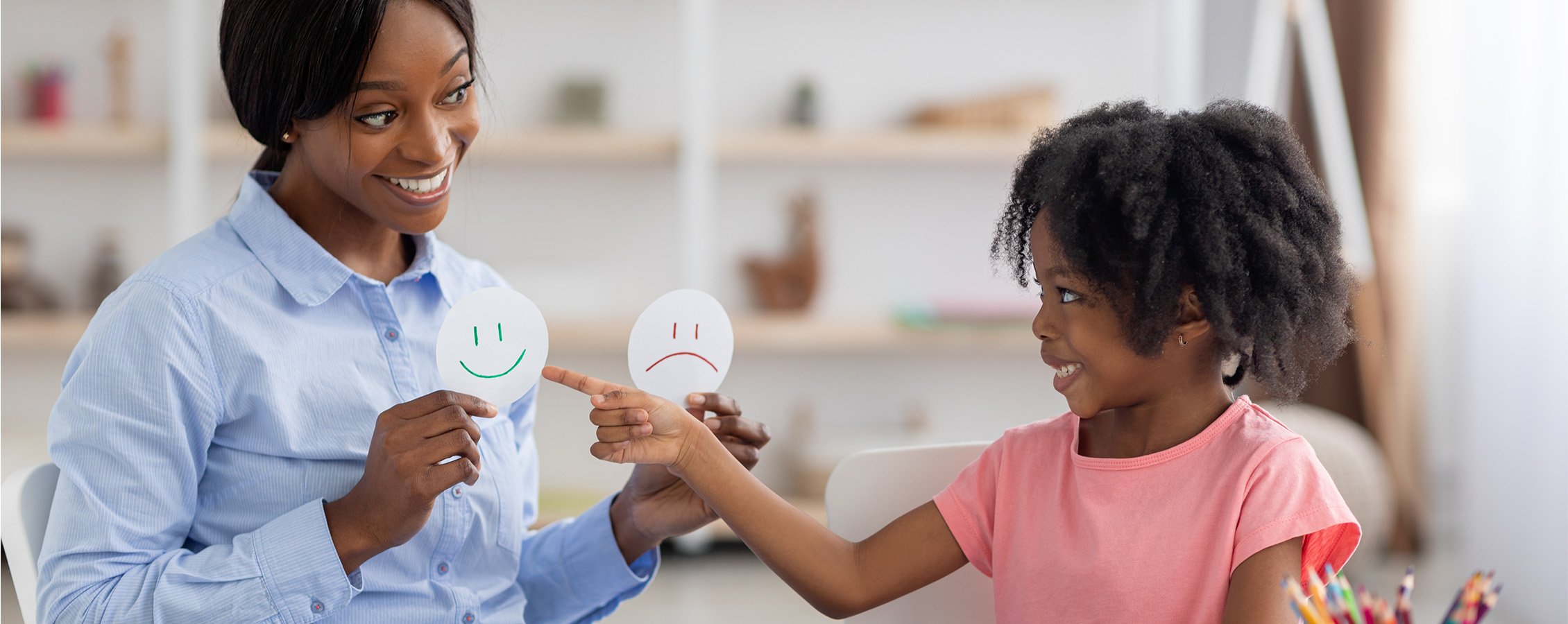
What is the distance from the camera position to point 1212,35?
420 centimetres

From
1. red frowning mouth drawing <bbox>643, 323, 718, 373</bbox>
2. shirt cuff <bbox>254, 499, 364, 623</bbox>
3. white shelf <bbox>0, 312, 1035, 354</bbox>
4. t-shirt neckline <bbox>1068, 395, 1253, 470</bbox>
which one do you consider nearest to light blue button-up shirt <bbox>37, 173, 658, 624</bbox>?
shirt cuff <bbox>254, 499, 364, 623</bbox>

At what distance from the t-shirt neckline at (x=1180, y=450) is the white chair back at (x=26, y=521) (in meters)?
0.98

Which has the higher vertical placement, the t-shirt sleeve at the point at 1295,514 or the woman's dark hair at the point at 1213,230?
the woman's dark hair at the point at 1213,230

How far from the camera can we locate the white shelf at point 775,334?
3461 mm

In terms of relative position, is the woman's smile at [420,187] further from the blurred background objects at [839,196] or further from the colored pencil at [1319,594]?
the blurred background objects at [839,196]

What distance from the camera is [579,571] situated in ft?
4.67

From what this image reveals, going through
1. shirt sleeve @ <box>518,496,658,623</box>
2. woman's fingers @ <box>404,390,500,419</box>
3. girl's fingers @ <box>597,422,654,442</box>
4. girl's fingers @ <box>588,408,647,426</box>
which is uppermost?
woman's fingers @ <box>404,390,500,419</box>

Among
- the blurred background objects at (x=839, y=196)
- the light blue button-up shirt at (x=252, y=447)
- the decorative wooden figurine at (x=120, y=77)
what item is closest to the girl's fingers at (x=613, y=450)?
the light blue button-up shirt at (x=252, y=447)

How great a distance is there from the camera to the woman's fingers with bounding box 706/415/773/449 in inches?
51.2

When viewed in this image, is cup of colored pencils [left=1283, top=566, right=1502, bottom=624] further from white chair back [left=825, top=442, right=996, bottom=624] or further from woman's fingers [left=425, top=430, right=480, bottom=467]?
woman's fingers [left=425, top=430, right=480, bottom=467]

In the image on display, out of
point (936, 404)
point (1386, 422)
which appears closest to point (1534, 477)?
point (1386, 422)

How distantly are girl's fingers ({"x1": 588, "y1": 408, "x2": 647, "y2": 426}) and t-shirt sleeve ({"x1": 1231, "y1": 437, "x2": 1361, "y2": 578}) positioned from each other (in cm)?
54

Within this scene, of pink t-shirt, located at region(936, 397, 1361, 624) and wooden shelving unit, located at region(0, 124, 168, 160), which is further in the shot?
wooden shelving unit, located at region(0, 124, 168, 160)

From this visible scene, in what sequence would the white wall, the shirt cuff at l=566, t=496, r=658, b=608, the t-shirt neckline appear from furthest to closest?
the white wall
the shirt cuff at l=566, t=496, r=658, b=608
the t-shirt neckline
